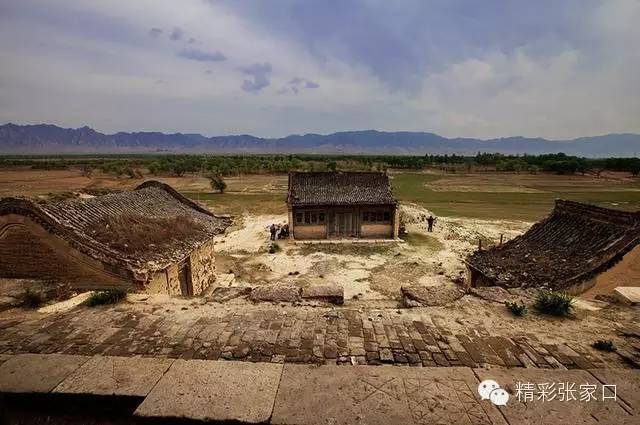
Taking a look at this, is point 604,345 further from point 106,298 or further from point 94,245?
point 94,245

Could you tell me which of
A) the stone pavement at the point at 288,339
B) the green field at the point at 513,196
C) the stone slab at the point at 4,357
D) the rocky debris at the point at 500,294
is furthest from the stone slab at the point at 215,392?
the green field at the point at 513,196

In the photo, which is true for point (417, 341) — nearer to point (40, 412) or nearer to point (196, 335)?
point (196, 335)

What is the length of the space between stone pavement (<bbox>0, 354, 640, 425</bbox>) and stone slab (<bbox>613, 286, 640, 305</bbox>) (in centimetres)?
366

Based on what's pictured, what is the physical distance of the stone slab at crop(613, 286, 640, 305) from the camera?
6.92 m

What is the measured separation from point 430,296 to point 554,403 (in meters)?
4.17

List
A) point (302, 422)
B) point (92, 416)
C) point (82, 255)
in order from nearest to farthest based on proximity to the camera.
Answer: point (302, 422), point (92, 416), point (82, 255)

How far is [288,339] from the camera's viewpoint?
201 inches

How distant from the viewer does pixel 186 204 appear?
1625 centimetres

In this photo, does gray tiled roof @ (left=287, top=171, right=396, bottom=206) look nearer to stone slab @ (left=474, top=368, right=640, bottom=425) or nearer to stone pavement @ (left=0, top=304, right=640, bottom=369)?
stone pavement @ (left=0, top=304, right=640, bottom=369)

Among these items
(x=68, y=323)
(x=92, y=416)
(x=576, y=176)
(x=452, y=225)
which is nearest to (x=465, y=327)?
(x=92, y=416)

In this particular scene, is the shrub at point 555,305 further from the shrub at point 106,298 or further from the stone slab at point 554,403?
the shrub at point 106,298

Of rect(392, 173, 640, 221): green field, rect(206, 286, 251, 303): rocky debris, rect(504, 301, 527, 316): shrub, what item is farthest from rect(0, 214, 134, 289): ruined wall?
rect(392, 173, 640, 221): green field

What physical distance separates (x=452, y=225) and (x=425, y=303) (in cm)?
2528

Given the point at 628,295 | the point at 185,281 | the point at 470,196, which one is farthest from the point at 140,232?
the point at 470,196
